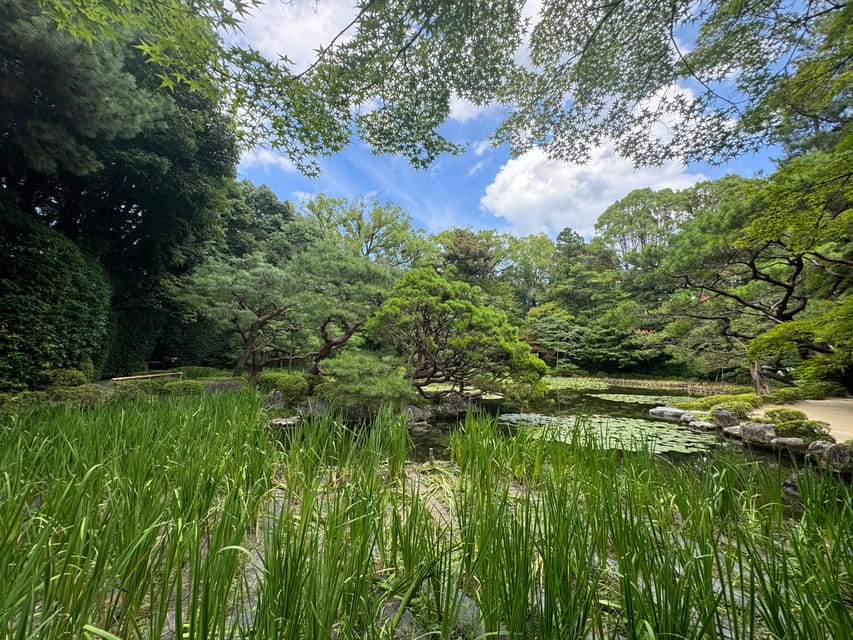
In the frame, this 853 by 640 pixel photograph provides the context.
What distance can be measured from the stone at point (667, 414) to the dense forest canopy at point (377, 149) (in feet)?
6.00

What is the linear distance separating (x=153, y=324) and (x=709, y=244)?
12.5 meters

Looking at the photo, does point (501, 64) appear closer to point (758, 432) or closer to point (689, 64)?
point (689, 64)

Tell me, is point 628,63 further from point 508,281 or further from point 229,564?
point 508,281

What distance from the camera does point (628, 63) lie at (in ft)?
8.64

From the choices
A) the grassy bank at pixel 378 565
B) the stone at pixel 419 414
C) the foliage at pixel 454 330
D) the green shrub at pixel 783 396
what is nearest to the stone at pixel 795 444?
the foliage at pixel 454 330

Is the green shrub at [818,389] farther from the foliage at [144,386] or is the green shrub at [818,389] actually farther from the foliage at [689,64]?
the foliage at [144,386]

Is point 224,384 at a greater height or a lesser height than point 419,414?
greater

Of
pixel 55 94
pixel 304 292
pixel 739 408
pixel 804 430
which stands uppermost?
pixel 55 94

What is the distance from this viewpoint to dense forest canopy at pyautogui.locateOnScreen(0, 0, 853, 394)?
229 centimetres

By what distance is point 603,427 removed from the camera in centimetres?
508

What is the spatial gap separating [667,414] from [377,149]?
7558mm

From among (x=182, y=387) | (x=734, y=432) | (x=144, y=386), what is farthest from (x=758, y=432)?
(x=144, y=386)

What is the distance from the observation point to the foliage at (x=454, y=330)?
19.2 feet

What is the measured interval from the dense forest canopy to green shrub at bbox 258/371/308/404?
566 mm
